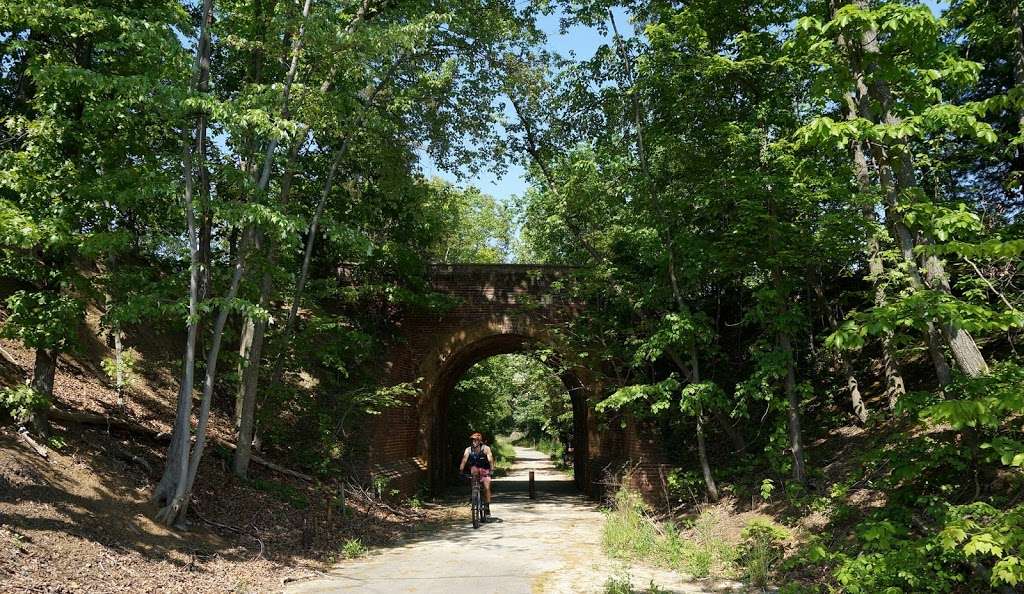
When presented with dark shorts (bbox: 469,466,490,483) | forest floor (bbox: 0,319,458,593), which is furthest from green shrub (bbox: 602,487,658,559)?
forest floor (bbox: 0,319,458,593)

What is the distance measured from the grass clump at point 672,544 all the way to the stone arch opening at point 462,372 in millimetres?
4151

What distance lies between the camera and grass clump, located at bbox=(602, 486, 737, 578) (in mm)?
8166

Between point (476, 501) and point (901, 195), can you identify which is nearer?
point (901, 195)

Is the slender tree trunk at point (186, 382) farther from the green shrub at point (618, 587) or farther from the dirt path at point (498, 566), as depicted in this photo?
the green shrub at point (618, 587)

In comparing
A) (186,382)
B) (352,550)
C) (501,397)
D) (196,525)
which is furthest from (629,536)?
→ (501,397)

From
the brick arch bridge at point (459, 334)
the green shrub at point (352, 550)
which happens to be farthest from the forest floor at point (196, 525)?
the brick arch bridge at point (459, 334)

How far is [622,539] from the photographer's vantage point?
Answer: 9.59 m

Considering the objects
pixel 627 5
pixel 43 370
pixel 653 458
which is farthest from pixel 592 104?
pixel 43 370

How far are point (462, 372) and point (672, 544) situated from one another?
11677 mm

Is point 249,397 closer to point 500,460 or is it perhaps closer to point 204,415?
point 204,415

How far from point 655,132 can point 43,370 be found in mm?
9493

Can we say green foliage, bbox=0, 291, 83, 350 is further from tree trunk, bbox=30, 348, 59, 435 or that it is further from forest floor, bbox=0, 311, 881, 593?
forest floor, bbox=0, 311, 881, 593

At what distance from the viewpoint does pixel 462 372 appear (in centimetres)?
2009

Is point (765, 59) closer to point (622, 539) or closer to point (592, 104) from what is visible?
point (592, 104)
